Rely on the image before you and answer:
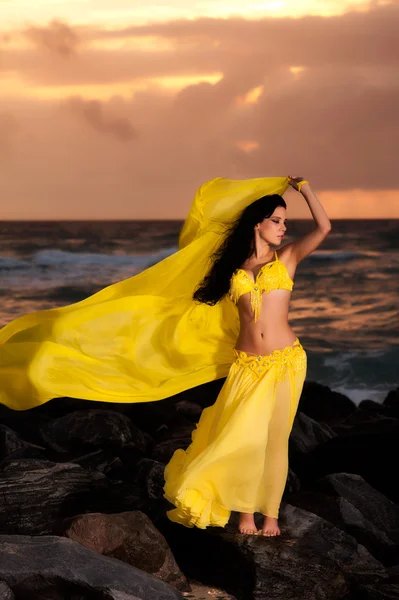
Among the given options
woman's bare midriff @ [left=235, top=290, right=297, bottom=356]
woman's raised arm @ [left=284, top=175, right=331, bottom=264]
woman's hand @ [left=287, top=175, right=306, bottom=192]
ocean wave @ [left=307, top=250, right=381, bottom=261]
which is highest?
woman's hand @ [left=287, top=175, right=306, bottom=192]

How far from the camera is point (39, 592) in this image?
4.70m

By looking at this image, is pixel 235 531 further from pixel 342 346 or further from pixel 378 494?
A: pixel 342 346

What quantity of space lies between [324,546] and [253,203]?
2175 millimetres

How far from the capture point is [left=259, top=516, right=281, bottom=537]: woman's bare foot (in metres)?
5.85

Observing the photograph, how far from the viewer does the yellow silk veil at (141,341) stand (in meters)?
6.37

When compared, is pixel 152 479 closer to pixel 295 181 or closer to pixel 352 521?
pixel 352 521

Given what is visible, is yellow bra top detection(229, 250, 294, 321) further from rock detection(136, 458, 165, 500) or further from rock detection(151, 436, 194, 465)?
rock detection(151, 436, 194, 465)

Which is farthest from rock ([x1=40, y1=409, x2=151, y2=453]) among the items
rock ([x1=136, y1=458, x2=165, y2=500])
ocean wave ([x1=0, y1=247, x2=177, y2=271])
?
ocean wave ([x1=0, y1=247, x2=177, y2=271])

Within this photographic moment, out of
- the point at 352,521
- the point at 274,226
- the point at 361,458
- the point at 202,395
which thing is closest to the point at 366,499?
the point at 352,521

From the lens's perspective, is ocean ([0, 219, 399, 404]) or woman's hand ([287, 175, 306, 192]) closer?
woman's hand ([287, 175, 306, 192])

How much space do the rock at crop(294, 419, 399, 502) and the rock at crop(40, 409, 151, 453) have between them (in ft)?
4.86

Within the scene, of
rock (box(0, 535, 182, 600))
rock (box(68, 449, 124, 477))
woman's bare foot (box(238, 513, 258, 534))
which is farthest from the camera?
rock (box(68, 449, 124, 477))

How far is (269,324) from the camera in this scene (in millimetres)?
5820

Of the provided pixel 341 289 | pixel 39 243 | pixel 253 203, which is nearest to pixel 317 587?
pixel 253 203
